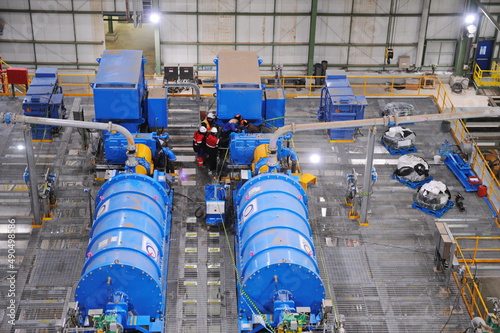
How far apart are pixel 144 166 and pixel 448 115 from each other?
342 inches

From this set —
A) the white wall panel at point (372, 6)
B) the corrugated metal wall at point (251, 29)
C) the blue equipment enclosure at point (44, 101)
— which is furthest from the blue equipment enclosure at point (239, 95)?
the white wall panel at point (372, 6)

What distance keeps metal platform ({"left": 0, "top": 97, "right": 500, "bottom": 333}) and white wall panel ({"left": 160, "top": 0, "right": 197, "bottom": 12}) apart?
25.3 ft

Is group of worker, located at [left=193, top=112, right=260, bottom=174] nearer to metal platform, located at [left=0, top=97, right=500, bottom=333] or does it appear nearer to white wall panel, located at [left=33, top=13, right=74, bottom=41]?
metal platform, located at [left=0, top=97, right=500, bottom=333]

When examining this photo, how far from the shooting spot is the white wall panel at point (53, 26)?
3253 cm

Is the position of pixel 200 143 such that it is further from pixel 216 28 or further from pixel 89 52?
pixel 89 52

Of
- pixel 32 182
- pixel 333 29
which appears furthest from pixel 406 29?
pixel 32 182

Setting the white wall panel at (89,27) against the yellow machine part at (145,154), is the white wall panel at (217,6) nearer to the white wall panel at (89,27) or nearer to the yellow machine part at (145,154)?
the white wall panel at (89,27)

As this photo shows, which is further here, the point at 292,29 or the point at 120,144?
the point at 292,29

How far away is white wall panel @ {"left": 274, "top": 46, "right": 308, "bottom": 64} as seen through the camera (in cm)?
3348

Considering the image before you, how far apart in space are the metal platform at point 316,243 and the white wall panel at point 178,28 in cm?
741

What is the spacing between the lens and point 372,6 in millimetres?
32938

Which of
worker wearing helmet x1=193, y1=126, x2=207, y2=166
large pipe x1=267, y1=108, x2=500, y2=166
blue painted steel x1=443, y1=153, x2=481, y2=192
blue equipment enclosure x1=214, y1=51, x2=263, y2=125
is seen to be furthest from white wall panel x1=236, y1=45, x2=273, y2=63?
large pipe x1=267, y1=108, x2=500, y2=166

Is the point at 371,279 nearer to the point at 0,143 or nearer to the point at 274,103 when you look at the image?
the point at 274,103

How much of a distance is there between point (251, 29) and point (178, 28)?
321 centimetres
